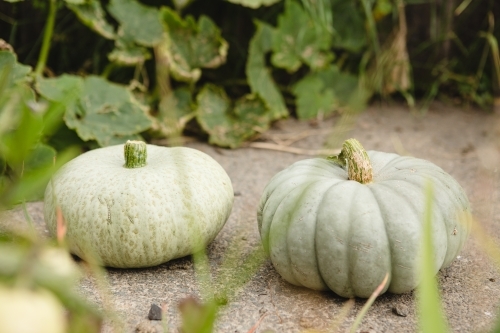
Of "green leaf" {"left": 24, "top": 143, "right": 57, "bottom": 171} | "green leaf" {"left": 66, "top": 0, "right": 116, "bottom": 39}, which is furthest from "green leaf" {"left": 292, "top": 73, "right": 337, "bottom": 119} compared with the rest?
"green leaf" {"left": 24, "top": 143, "right": 57, "bottom": 171}

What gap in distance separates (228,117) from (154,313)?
161 cm

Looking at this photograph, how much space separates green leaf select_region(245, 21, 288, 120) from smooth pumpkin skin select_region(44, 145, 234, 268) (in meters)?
1.33

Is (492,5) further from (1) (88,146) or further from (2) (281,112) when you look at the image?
(1) (88,146)

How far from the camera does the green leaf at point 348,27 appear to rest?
336 cm

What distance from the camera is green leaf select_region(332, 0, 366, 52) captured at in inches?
132

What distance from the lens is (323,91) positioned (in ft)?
11.1

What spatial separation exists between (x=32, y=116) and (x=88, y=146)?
2.08 metres

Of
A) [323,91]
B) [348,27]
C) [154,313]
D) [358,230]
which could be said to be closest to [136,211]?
[154,313]

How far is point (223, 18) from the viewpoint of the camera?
3279 mm

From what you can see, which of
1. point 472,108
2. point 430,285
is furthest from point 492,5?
point 430,285

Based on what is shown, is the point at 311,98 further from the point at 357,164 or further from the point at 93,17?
the point at 357,164

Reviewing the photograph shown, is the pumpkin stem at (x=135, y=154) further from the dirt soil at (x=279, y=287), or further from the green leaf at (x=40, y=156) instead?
the green leaf at (x=40, y=156)

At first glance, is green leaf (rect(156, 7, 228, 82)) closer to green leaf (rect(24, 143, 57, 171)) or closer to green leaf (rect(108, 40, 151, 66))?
green leaf (rect(108, 40, 151, 66))

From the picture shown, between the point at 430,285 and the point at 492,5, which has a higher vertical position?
the point at 492,5
